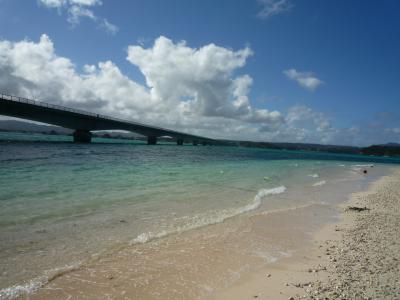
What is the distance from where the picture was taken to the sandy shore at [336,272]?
588cm

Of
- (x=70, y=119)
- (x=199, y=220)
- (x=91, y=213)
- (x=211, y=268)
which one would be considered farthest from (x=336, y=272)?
(x=70, y=119)

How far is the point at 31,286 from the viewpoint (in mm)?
6008

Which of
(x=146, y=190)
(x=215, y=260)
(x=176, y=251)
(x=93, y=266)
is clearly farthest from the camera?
(x=146, y=190)

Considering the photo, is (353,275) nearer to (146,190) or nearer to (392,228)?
(392,228)

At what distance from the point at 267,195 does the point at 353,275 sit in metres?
12.9

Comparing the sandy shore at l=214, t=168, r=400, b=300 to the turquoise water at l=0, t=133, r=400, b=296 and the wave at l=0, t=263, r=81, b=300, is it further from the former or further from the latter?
the turquoise water at l=0, t=133, r=400, b=296

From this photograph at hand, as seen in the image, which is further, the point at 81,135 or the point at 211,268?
the point at 81,135

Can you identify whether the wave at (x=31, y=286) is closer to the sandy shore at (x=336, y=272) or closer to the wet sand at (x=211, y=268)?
the wet sand at (x=211, y=268)

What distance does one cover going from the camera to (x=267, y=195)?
19.4m

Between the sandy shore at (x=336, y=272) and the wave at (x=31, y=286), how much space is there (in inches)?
145

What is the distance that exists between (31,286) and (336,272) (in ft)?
22.2

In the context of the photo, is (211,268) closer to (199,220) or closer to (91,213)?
(199,220)

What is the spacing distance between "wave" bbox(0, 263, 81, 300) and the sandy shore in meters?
3.68

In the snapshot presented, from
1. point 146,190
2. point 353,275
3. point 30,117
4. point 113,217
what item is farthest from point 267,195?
point 30,117
